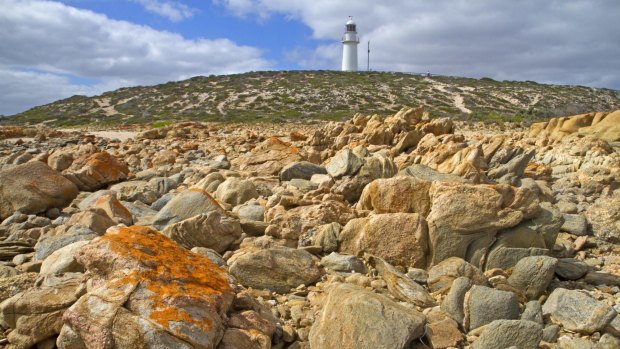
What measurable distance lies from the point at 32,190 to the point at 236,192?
14.5 ft

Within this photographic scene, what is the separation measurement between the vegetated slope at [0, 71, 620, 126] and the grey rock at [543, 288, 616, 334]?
1444 inches

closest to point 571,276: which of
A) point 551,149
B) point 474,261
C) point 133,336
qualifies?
point 474,261

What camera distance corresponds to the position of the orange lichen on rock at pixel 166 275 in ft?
14.8

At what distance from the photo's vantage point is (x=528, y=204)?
26.1 feet

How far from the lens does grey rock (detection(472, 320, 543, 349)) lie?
5359mm

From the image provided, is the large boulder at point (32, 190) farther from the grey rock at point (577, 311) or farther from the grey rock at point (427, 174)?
the grey rock at point (577, 311)

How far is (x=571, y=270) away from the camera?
7.67 metres

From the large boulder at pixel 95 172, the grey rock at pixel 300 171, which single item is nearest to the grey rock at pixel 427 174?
the grey rock at pixel 300 171

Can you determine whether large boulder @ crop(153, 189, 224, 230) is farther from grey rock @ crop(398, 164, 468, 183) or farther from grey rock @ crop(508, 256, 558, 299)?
grey rock @ crop(508, 256, 558, 299)

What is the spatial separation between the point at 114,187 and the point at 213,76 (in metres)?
66.6

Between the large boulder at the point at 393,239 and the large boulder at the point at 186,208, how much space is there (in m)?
2.49

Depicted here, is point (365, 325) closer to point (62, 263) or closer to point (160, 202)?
point (62, 263)

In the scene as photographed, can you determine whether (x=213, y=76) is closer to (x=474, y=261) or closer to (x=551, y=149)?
(x=551, y=149)

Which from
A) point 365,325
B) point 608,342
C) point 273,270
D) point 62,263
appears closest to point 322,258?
point 273,270
